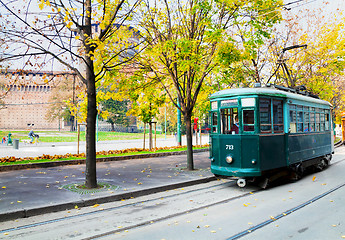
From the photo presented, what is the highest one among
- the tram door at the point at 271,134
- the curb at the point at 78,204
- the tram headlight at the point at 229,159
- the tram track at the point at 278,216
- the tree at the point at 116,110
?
the tree at the point at 116,110

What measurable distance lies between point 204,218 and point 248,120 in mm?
3692

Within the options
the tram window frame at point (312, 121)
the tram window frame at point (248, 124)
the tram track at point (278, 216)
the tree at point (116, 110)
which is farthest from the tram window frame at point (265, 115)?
the tree at point (116, 110)

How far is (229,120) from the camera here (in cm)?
913

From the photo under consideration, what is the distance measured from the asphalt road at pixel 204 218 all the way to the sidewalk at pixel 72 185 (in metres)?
0.25

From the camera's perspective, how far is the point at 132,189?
823 centimetres

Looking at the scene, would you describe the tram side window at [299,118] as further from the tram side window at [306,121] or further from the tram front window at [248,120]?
the tram front window at [248,120]

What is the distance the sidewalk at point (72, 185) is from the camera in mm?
6586

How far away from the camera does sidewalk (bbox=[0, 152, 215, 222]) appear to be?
6.59m

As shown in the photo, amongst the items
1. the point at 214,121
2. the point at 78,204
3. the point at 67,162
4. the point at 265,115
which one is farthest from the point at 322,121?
the point at 67,162

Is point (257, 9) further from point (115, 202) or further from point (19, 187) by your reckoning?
point (19, 187)

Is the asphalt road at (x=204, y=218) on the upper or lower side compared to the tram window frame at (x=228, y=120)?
lower

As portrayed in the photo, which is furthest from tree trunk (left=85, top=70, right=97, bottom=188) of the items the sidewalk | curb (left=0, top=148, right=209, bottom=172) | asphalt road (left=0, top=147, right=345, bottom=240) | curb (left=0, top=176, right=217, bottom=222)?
curb (left=0, top=148, right=209, bottom=172)

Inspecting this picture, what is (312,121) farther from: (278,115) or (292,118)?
(278,115)

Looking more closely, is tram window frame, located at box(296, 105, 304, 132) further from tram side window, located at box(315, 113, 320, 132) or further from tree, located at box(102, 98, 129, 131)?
tree, located at box(102, 98, 129, 131)
